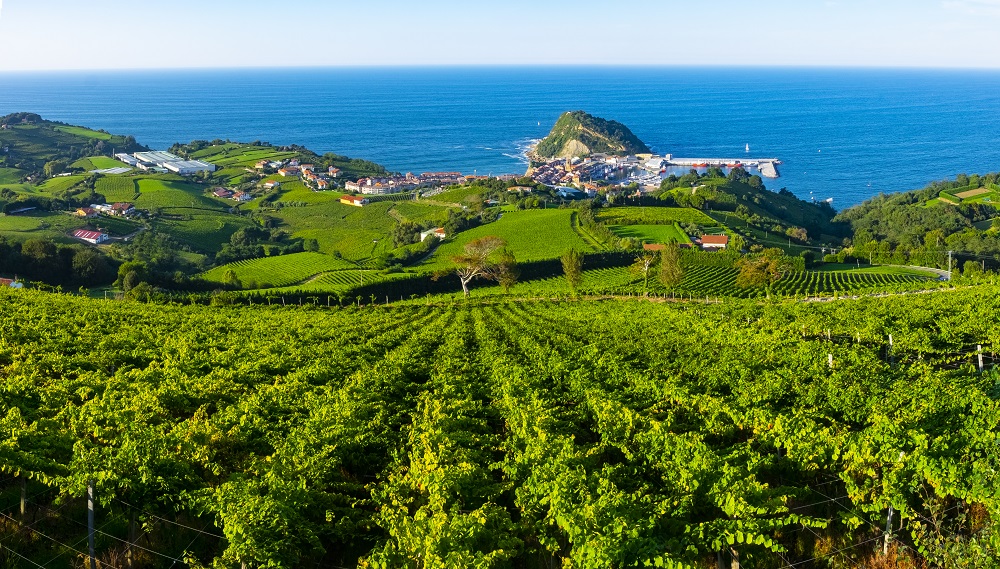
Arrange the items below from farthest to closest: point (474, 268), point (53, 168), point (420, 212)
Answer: point (53, 168)
point (420, 212)
point (474, 268)

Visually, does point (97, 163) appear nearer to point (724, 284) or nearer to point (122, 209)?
point (122, 209)

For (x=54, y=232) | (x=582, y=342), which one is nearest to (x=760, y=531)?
(x=582, y=342)

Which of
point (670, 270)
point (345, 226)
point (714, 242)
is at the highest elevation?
point (670, 270)

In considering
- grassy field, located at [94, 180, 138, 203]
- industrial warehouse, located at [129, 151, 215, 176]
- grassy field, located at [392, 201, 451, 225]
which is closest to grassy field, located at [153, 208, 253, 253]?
grassy field, located at [94, 180, 138, 203]

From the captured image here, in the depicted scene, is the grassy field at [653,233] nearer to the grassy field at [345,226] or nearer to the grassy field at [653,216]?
the grassy field at [653,216]

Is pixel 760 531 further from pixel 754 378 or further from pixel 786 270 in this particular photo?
pixel 786 270

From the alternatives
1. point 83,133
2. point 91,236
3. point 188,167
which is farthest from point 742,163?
point 83,133
